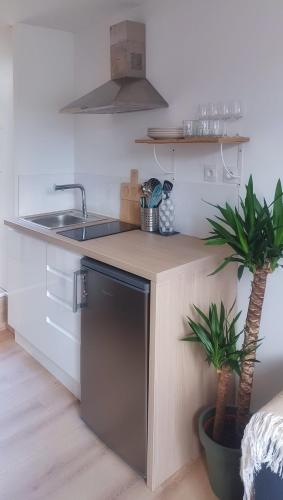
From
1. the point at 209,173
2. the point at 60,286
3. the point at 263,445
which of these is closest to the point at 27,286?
the point at 60,286

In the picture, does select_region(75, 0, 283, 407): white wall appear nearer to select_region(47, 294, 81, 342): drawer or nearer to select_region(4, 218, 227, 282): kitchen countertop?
select_region(4, 218, 227, 282): kitchen countertop

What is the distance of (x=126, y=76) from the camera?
7.06ft

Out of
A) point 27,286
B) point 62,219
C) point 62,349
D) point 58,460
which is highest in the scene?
point 62,219

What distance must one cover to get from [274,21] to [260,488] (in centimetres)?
172

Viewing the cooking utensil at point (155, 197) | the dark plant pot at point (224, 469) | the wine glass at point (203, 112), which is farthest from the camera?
the cooking utensil at point (155, 197)

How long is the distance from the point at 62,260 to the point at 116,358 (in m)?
0.62

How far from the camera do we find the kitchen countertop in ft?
5.08

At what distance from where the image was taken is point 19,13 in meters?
2.33

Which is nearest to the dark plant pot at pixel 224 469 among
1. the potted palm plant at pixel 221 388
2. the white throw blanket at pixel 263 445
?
the potted palm plant at pixel 221 388

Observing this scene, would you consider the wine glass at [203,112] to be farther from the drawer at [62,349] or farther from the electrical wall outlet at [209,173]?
the drawer at [62,349]

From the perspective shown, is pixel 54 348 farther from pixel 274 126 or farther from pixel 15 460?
pixel 274 126

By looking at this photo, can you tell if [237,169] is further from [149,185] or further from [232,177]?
[149,185]

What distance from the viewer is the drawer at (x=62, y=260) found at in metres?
1.93

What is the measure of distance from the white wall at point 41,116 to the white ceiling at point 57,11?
13 cm
